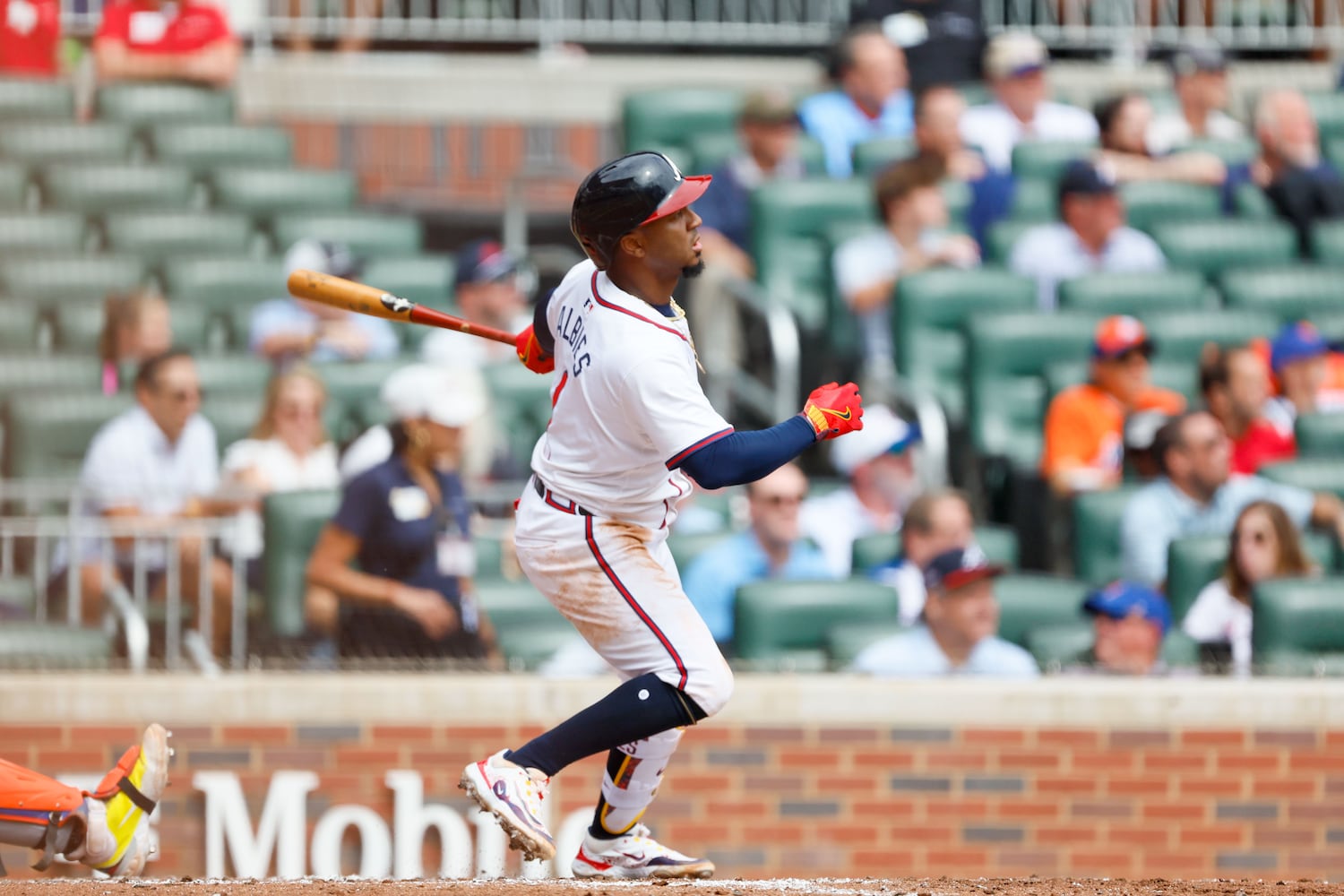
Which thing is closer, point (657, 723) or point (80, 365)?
point (657, 723)

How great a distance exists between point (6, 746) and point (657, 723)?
2.52 metres

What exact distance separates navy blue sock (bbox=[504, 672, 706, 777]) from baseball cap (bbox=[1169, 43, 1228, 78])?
666 cm

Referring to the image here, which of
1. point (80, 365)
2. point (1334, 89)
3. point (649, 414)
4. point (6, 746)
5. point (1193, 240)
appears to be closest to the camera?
point (649, 414)

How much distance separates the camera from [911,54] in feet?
32.5

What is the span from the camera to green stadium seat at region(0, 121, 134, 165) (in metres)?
8.93

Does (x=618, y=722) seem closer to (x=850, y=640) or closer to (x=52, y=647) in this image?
(x=850, y=640)

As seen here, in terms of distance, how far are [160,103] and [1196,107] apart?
5151 millimetres

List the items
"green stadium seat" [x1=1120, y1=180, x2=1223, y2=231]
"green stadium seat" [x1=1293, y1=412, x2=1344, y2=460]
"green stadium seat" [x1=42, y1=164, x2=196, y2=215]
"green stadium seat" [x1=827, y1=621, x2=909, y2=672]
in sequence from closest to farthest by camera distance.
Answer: "green stadium seat" [x1=827, y1=621, x2=909, y2=672]
"green stadium seat" [x1=1293, y1=412, x2=1344, y2=460]
"green stadium seat" [x1=42, y1=164, x2=196, y2=215]
"green stadium seat" [x1=1120, y1=180, x2=1223, y2=231]

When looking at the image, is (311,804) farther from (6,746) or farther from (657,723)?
(657,723)

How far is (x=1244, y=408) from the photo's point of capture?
24.7 ft

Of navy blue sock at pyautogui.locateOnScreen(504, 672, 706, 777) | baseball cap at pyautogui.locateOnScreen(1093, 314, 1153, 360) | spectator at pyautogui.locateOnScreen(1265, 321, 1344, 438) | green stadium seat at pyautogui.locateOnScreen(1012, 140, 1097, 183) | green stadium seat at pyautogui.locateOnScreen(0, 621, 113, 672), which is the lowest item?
green stadium seat at pyautogui.locateOnScreen(0, 621, 113, 672)

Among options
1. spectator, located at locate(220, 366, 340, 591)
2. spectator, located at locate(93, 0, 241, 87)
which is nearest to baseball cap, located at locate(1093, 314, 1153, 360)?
spectator, located at locate(220, 366, 340, 591)

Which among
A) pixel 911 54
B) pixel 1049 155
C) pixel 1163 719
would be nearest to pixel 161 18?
pixel 911 54

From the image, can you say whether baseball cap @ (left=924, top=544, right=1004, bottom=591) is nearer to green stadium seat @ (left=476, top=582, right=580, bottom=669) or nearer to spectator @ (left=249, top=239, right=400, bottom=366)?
green stadium seat @ (left=476, top=582, right=580, bottom=669)
